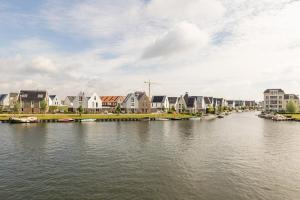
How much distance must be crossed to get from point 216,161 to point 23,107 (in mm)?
128901

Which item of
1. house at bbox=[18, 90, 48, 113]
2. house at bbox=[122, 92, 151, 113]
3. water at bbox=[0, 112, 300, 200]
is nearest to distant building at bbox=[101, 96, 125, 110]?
house at bbox=[122, 92, 151, 113]

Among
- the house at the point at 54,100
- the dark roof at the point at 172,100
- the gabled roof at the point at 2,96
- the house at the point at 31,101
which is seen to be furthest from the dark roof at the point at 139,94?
the gabled roof at the point at 2,96

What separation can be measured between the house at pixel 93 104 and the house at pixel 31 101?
2528 centimetres

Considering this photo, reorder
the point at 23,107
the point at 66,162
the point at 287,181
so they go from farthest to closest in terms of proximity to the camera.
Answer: the point at 23,107 → the point at 66,162 → the point at 287,181

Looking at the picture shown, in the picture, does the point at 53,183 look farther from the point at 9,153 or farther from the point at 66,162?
the point at 9,153

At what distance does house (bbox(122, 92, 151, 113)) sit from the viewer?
161m

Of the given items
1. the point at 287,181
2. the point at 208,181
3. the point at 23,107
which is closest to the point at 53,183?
the point at 208,181

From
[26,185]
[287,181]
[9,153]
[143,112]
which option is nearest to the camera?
[26,185]

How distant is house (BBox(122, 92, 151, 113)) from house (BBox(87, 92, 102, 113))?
1666 cm

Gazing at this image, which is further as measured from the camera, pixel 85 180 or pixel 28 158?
Result: pixel 28 158

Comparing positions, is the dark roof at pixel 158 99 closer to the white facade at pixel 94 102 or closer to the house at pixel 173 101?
the house at pixel 173 101

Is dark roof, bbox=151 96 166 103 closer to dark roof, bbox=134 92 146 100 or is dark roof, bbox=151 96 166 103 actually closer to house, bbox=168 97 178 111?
house, bbox=168 97 178 111

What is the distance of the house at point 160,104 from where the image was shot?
595 ft

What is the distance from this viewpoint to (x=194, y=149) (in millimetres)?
48656
